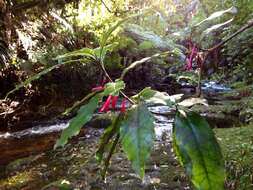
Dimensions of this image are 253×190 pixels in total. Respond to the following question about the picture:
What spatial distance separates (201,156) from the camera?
644 millimetres

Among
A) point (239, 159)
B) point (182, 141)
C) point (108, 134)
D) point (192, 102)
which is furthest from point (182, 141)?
point (239, 159)

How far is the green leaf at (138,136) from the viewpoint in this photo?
0.60 meters

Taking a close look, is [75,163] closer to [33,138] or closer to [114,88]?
[33,138]

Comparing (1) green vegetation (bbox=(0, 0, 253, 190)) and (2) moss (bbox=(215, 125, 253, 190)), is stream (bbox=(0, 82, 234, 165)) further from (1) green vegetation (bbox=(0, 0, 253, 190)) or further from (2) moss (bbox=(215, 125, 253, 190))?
(2) moss (bbox=(215, 125, 253, 190))

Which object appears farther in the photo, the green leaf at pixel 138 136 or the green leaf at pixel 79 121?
the green leaf at pixel 79 121

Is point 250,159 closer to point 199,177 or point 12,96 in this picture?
point 199,177

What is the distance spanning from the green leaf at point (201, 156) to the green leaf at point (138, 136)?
60 mm

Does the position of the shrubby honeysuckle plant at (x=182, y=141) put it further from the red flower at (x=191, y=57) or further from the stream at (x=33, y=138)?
the stream at (x=33, y=138)

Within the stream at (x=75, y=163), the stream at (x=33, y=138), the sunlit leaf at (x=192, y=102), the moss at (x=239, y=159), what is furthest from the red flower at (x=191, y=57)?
the stream at (x=33, y=138)

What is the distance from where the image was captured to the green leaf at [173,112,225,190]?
0.64 meters

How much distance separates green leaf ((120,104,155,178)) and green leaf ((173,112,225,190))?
0.06m

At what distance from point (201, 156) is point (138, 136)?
112 mm

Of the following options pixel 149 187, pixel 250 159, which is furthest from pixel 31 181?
pixel 250 159

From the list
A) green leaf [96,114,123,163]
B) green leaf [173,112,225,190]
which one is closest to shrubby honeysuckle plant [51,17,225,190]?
green leaf [173,112,225,190]
